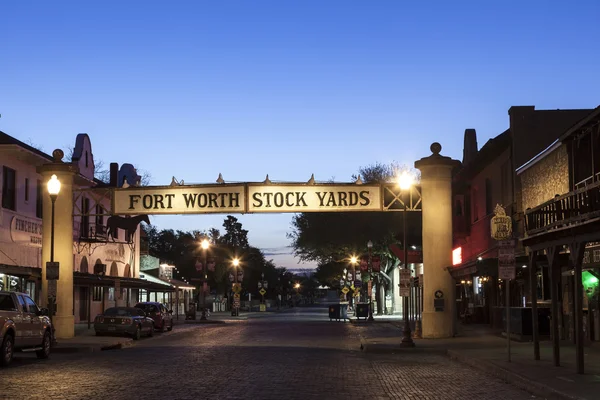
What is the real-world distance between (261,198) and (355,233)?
38.8 m

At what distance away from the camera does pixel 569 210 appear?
17188mm

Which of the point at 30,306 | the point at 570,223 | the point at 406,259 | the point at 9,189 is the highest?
the point at 9,189

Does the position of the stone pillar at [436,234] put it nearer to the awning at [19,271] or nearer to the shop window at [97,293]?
the awning at [19,271]

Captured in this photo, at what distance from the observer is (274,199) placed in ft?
107

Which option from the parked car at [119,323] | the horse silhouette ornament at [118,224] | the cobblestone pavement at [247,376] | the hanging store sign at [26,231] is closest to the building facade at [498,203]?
the cobblestone pavement at [247,376]

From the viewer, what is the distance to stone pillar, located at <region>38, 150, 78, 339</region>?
33.2m

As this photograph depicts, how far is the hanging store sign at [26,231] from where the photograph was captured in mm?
37688

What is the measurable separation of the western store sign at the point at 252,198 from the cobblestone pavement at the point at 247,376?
283 inches

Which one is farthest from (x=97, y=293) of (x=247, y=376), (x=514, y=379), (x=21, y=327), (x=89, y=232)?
(x=514, y=379)

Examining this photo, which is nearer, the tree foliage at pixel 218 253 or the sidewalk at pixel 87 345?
the sidewalk at pixel 87 345

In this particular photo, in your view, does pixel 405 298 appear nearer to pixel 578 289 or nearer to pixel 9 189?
pixel 578 289

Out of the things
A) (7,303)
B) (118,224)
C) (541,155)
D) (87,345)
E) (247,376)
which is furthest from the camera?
(118,224)

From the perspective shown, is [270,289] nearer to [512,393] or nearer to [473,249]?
[473,249]

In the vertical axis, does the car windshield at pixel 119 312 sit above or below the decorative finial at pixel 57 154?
below
